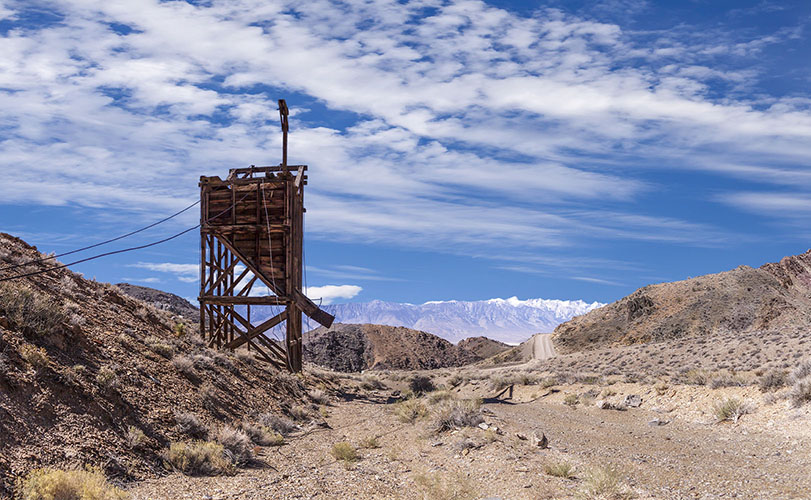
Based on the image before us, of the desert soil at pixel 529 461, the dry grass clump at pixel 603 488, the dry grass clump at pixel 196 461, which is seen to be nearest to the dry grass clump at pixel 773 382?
the desert soil at pixel 529 461

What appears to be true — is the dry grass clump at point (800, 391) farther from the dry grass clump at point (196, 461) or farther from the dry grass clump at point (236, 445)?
the dry grass clump at point (196, 461)

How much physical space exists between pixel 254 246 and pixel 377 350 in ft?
177

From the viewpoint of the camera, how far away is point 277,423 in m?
13.7

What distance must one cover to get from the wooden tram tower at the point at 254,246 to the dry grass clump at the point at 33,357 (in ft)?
42.2

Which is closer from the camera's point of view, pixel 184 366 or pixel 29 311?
pixel 29 311

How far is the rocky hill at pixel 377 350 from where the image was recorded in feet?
217

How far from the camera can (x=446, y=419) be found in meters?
13.0

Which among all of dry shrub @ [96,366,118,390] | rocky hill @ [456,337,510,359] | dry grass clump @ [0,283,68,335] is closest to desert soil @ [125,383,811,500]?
A: dry shrub @ [96,366,118,390]

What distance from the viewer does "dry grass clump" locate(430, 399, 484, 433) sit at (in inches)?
501

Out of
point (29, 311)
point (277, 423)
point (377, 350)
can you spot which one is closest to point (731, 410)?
point (277, 423)

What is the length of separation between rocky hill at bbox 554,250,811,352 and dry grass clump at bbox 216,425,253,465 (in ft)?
202

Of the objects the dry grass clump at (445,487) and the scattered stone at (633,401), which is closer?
the dry grass clump at (445,487)

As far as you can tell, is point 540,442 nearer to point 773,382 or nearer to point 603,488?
point 603,488

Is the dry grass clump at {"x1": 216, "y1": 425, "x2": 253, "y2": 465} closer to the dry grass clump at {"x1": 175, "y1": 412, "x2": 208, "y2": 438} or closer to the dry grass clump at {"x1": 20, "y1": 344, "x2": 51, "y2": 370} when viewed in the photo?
the dry grass clump at {"x1": 175, "y1": 412, "x2": 208, "y2": 438}
